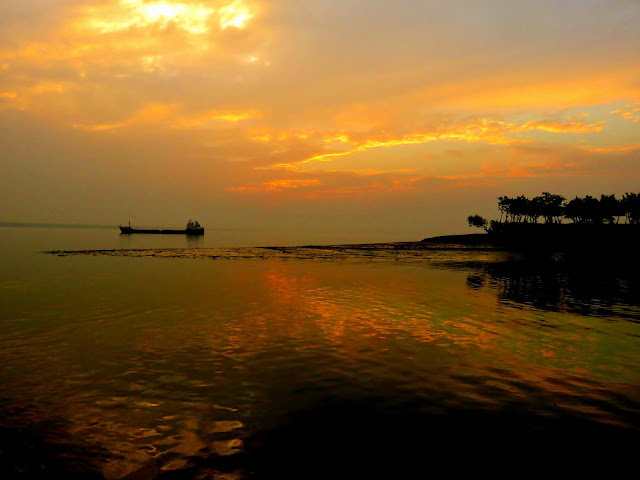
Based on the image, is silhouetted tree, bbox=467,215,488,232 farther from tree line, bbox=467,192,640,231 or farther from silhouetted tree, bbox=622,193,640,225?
silhouetted tree, bbox=622,193,640,225

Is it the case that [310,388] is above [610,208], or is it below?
below

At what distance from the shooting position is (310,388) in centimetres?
1207

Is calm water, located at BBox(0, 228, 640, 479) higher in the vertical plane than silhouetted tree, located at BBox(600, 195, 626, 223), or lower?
lower

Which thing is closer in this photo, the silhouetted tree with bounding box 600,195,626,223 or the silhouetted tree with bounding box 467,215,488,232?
the silhouetted tree with bounding box 600,195,626,223

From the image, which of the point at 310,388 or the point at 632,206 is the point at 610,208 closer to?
the point at 632,206

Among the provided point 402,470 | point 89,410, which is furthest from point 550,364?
point 89,410

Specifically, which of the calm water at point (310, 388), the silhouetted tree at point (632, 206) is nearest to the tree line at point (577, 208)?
the silhouetted tree at point (632, 206)

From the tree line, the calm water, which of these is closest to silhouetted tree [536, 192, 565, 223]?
the tree line

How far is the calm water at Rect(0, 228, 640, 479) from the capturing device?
8.32 metres

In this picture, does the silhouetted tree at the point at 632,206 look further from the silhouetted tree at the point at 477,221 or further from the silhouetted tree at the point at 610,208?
the silhouetted tree at the point at 477,221

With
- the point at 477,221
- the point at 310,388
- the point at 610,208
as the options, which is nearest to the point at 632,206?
the point at 610,208

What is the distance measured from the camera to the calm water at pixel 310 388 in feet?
27.3

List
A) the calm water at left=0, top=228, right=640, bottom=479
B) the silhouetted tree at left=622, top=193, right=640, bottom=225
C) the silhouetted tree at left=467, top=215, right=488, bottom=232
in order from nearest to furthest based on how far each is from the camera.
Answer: the calm water at left=0, top=228, right=640, bottom=479, the silhouetted tree at left=622, top=193, right=640, bottom=225, the silhouetted tree at left=467, top=215, right=488, bottom=232

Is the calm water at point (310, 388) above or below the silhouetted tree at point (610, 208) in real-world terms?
below
